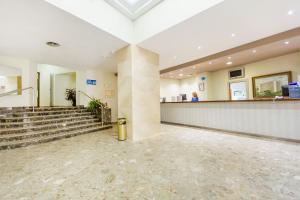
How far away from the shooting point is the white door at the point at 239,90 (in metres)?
7.30

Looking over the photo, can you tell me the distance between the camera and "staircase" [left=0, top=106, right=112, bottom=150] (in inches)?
152

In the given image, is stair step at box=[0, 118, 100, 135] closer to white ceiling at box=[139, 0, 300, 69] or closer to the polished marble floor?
the polished marble floor

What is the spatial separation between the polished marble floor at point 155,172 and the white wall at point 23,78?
3307 millimetres

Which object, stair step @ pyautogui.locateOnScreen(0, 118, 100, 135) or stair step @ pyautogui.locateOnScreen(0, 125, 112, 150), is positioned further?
stair step @ pyautogui.locateOnScreen(0, 118, 100, 135)

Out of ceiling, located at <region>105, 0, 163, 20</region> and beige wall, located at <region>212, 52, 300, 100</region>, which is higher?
ceiling, located at <region>105, 0, 163, 20</region>

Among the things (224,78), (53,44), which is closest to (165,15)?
(53,44)

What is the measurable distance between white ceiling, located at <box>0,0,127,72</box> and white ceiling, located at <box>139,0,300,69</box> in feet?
5.06

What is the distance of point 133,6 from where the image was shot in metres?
3.49

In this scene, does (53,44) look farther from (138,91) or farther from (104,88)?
(104,88)

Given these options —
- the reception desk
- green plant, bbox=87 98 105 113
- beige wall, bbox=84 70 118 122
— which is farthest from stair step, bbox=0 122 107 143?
the reception desk

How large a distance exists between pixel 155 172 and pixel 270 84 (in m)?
7.31

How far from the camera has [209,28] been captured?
3230mm

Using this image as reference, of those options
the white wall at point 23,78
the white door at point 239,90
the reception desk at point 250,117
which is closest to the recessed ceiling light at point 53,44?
the white wall at point 23,78

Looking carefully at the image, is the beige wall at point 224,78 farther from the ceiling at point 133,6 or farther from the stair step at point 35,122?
the stair step at point 35,122
